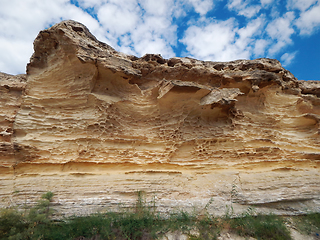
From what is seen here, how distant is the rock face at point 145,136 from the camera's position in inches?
224

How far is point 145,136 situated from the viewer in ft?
23.1

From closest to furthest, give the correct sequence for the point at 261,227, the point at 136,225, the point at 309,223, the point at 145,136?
the point at 136,225 → the point at 261,227 → the point at 309,223 → the point at 145,136

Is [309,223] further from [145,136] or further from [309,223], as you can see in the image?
[145,136]

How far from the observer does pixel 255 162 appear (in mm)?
6703

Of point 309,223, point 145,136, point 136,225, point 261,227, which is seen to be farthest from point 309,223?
point 145,136

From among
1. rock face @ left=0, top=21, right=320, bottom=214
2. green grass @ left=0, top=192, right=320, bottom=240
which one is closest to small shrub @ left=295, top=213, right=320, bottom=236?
green grass @ left=0, top=192, right=320, bottom=240

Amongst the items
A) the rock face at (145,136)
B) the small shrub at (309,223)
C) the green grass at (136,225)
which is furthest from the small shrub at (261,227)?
the small shrub at (309,223)

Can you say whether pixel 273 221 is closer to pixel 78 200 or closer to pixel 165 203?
pixel 165 203

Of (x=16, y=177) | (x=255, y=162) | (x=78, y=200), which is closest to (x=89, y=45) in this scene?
(x=16, y=177)

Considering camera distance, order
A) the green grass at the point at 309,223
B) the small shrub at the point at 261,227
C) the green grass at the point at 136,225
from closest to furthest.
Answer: the green grass at the point at 136,225 → the small shrub at the point at 261,227 → the green grass at the point at 309,223

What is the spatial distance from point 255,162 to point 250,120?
210cm

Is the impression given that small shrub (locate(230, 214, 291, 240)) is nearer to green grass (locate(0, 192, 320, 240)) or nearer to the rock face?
green grass (locate(0, 192, 320, 240))

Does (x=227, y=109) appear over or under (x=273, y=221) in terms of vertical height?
over

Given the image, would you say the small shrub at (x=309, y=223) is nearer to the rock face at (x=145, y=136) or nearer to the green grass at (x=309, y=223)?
the green grass at (x=309, y=223)
